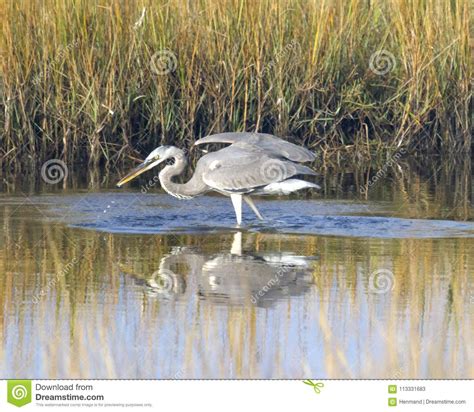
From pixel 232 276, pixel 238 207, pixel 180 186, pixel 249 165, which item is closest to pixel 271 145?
pixel 249 165

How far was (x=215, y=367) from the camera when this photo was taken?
20.0 feet

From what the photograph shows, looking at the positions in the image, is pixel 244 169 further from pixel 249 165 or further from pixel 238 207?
pixel 238 207

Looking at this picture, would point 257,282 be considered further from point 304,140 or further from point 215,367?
point 304,140

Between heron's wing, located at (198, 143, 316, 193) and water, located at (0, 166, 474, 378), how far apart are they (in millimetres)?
348

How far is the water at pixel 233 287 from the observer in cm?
625

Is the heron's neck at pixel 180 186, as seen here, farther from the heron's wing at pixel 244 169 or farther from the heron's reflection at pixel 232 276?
the heron's reflection at pixel 232 276

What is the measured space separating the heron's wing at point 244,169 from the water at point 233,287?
348 millimetres

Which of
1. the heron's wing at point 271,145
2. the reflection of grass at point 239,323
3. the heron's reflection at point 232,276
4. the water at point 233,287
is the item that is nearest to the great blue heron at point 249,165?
the heron's wing at point 271,145

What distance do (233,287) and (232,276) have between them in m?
0.36

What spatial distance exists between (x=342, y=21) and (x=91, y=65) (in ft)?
9.10

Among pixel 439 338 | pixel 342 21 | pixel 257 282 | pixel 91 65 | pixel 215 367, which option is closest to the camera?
pixel 215 367

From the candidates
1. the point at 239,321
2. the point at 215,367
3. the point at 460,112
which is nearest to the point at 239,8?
the point at 460,112

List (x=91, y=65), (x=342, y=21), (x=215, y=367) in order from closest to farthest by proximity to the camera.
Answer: (x=215, y=367) < (x=91, y=65) < (x=342, y=21)

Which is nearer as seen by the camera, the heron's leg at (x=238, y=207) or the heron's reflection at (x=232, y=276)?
the heron's reflection at (x=232, y=276)
